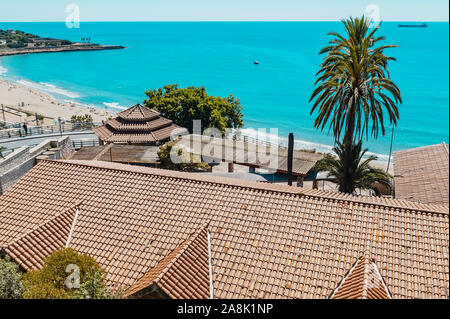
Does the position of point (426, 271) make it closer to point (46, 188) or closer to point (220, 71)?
point (46, 188)

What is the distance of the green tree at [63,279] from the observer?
403 inches

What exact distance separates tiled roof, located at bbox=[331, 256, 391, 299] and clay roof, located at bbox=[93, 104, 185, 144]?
26101mm

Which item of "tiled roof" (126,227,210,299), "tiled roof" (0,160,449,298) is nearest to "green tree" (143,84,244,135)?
"tiled roof" (0,160,449,298)

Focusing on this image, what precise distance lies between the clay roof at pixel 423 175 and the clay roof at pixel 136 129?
2063cm

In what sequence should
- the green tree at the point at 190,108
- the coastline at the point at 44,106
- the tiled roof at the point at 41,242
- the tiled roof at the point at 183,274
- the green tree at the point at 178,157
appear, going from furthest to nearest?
the coastline at the point at 44,106 → the green tree at the point at 190,108 → the green tree at the point at 178,157 → the tiled roof at the point at 41,242 → the tiled roof at the point at 183,274

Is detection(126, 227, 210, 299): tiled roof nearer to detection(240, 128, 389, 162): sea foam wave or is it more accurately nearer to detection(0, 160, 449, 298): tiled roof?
detection(0, 160, 449, 298): tiled roof

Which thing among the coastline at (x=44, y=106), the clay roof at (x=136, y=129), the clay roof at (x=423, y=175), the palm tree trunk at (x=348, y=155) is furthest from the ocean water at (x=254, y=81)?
the palm tree trunk at (x=348, y=155)

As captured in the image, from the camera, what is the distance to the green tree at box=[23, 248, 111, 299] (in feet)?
33.6

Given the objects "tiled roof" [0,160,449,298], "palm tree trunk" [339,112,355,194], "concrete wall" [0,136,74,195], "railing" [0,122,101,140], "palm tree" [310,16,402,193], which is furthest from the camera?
"railing" [0,122,101,140]

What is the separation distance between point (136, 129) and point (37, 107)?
56.7 m

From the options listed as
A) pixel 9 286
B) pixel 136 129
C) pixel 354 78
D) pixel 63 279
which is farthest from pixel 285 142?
pixel 9 286

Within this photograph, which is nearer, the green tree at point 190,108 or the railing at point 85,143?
the railing at point 85,143

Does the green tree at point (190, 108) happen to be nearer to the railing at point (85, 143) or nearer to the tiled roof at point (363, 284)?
the railing at point (85, 143)

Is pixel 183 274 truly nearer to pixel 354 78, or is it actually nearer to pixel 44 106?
pixel 354 78
